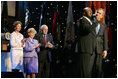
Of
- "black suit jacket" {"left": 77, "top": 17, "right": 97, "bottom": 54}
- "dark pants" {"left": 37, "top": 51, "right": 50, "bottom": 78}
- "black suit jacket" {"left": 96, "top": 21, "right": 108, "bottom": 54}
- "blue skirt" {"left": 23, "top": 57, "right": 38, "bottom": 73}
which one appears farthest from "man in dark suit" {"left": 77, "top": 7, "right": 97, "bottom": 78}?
"blue skirt" {"left": 23, "top": 57, "right": 38, "bottom": 73}

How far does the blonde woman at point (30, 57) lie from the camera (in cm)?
421

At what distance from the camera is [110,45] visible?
504cm

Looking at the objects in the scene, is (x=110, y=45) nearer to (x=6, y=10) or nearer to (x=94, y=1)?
(x=94, y=1)

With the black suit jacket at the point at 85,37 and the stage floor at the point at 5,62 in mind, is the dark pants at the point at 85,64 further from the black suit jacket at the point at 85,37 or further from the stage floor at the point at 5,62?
the stage floor at the point at 5,62

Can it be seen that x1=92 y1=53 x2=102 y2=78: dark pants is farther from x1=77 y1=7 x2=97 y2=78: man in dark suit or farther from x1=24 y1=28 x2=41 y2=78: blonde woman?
x1=24 y1=28 x2=41 y2=78: blonde woman

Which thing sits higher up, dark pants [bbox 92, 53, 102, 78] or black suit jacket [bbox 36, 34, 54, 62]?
black suit jacket [bbox 36, 34, 54, 62]

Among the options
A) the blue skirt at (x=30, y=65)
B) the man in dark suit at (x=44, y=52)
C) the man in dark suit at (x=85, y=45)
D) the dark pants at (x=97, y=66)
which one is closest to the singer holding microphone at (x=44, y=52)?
the man in dark suit at (x=44, y=52)

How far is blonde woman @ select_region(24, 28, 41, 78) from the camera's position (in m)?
4.21

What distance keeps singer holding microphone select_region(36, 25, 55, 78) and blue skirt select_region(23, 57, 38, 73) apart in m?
0.11

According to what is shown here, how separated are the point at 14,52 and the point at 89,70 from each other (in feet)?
4.95

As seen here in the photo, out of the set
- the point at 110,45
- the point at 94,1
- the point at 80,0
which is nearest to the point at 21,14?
the point at 80,0

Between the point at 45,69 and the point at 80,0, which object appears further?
the point at 80,0

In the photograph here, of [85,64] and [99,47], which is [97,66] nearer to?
[85,64]

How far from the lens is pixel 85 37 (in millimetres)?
3934
